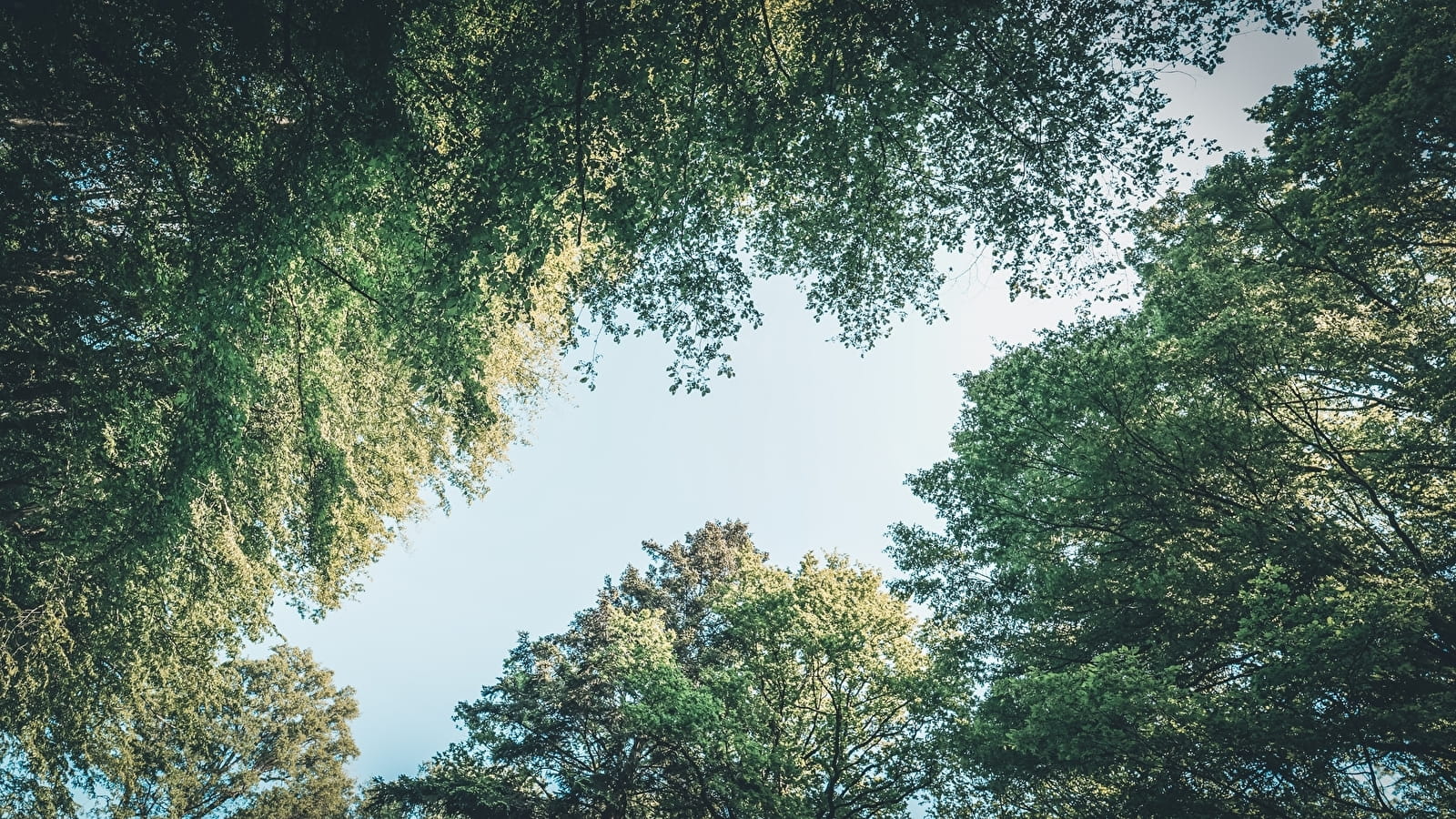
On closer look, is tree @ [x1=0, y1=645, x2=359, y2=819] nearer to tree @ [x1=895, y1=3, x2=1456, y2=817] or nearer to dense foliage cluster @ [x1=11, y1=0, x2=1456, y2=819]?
dense foliage cluster @ [x1=11, y1=0, x2=1456, y2=819]

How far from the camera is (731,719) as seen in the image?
13930 millimetres

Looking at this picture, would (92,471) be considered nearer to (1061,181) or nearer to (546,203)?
(546,203)

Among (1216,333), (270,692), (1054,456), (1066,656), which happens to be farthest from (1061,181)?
(270,692)

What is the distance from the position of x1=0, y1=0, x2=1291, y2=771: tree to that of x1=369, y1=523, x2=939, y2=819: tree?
9.32 meters

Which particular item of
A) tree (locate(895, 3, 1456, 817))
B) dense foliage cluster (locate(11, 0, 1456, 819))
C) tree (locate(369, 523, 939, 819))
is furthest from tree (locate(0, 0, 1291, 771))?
tree (locate(369, 523, 939, 819))

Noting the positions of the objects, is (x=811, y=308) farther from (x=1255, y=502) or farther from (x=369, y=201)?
(x=1255, y=502)

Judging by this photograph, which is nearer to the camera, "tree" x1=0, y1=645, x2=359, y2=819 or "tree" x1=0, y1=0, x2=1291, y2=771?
"tree" x1=0, y1=0, x2=1291, y2=771

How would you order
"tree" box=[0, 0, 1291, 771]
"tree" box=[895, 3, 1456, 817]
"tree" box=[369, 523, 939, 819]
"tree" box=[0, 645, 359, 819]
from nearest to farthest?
"tree" box=[0, 0, 1291, 771] < "tree" box=[895, 3, 1456, 817] < "tree" box=[369, 523, 939, 819] < "tree" box=[0, 645, 359, 819]

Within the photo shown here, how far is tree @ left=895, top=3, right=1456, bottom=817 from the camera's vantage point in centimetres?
733

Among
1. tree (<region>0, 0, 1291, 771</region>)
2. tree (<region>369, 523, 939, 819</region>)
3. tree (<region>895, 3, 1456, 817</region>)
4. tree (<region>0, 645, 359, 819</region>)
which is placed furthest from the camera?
tree (<region>0, 645, 359, 819</region>)

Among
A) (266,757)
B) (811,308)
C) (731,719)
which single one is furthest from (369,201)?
(266,757)

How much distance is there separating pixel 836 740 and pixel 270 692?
28.1 m

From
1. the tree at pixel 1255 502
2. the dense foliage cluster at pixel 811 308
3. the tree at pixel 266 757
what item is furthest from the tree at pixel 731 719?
the tree at pixel 266 757

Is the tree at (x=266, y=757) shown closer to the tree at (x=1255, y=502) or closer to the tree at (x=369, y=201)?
the tree at (x=369, y=201)
